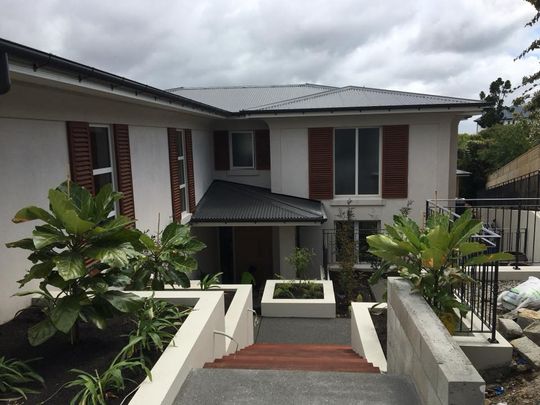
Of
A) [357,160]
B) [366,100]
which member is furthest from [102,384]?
[366,100]

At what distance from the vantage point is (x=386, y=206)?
13297 mm

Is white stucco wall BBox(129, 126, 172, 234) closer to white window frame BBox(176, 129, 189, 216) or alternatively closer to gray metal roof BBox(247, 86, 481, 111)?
white window frame BBox(176, 129, 189, 216)

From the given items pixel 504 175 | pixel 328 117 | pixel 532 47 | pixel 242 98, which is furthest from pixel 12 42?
pixel 504 175

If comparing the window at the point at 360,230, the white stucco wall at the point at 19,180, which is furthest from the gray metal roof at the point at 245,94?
the white stucco wall at the point at 19,180

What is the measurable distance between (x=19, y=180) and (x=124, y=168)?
9.54 feet

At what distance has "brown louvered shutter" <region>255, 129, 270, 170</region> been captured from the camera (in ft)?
47.8

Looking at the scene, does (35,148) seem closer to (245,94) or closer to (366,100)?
(366,100)

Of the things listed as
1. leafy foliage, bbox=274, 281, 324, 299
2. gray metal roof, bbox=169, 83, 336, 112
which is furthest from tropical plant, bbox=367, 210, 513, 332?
gray metal roof, bbox=169, 83, 336, 112

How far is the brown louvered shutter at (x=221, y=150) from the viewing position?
1476 centimetres

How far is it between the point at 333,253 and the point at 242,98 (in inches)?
305

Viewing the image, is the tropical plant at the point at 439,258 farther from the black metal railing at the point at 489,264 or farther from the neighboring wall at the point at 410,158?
the neighboring wall at the point at 410,158

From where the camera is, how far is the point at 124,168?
8078 millimetres

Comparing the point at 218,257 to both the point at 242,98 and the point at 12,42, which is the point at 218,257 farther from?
the point at 12,42

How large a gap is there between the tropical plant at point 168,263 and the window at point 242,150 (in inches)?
369
